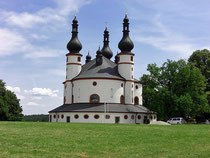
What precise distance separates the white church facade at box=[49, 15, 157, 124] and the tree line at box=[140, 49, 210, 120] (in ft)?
11.4

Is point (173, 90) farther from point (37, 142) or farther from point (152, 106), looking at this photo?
point (37, 142)

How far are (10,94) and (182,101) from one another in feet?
159

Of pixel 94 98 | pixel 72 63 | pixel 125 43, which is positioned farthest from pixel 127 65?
pixel 72 63

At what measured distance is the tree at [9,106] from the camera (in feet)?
248

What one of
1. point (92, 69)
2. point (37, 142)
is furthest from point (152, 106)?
point (37, 142)

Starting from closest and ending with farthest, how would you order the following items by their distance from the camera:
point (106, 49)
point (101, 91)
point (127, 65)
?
point (101, 91) → point (127, 65) → point (106, 49)

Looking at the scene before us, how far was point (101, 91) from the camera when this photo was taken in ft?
189

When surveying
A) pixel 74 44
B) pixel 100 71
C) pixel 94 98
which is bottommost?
pixel 94 98

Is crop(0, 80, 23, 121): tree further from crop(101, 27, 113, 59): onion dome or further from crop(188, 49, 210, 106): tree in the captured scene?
crop(188, 49, 210, 106): tree

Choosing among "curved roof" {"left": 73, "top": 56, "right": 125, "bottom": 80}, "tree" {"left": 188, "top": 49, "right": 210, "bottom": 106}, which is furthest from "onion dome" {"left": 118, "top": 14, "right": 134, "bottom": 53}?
"tree" {"left": 188, "top": 49, "right": 210, "bottom": 106}

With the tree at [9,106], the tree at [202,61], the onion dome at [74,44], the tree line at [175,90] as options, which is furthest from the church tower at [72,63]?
A: the tree at [202,61]

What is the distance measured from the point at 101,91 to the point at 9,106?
112 feet

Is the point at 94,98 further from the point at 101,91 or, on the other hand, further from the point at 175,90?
the point at 175,90

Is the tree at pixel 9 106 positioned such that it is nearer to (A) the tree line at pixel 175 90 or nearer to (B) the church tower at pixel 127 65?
(B) the church tower at pixel 127 65
